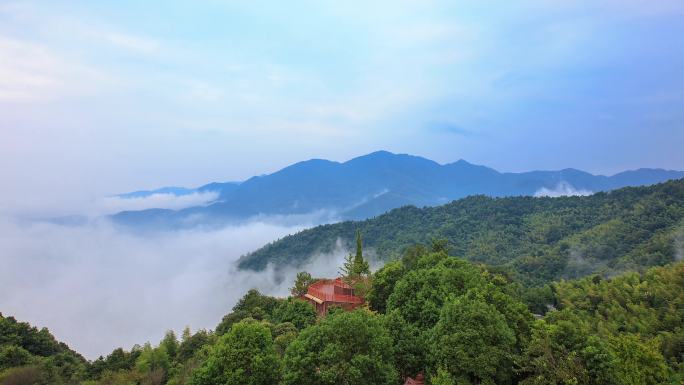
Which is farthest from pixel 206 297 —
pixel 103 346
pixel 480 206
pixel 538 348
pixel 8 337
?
pixel 538 348

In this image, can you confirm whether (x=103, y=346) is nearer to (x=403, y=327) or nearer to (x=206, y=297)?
(x=206, y=297)

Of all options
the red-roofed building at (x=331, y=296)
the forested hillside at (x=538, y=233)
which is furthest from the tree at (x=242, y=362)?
the forested hillside at (x=538, y=233)

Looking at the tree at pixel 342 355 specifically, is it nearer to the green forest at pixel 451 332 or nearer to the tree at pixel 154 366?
the green forest at pixel 451 332

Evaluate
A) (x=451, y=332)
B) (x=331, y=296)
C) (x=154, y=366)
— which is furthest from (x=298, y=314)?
(x=451, y=332)

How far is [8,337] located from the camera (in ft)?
110

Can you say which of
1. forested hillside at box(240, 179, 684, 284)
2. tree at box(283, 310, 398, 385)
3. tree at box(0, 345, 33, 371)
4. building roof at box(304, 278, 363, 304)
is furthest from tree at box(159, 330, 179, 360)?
forested hillside at box(240, 179, 684, 284)

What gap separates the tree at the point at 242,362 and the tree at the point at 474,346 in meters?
5.53

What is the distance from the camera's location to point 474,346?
13.0 m

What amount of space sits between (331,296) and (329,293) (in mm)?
756

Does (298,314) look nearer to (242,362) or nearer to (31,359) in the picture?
(242,362)

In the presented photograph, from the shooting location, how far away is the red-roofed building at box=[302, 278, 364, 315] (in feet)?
100

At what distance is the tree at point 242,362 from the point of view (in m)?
13.5

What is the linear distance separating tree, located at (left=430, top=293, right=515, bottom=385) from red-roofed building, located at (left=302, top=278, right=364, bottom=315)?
16.2 meters

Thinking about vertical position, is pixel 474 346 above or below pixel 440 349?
above
